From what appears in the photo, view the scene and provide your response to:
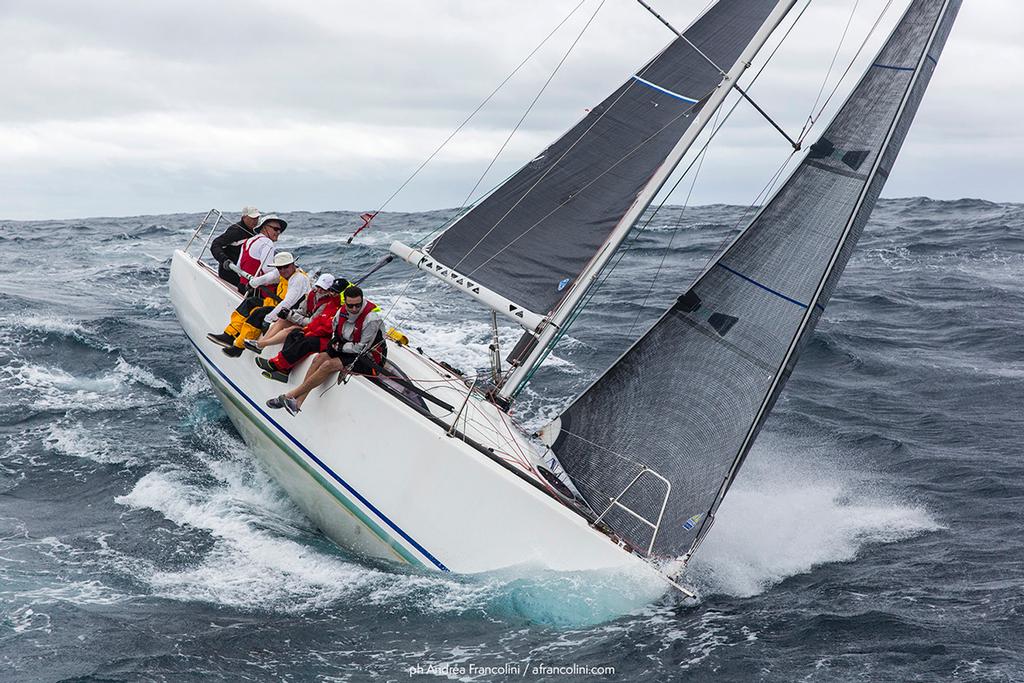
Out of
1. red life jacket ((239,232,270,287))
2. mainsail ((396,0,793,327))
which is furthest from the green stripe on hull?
mainsail ((396,0,793,327))

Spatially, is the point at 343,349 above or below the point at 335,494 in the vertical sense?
above

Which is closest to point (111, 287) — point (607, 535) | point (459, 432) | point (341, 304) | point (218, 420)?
point (218, 420)

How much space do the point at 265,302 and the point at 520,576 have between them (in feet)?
13.0

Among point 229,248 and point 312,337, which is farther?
point 229,248

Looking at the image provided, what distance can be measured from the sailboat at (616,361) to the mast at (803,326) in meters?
0.02

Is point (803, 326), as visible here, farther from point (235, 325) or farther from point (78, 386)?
point (78, 386)

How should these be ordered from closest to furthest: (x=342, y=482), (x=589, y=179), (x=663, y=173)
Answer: (x=342, y=482) → (x=663, y=173) → (x=589, y=179)

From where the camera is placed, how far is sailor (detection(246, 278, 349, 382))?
27.1 ft

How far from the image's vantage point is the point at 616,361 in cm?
817

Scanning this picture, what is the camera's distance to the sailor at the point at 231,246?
34.7 feet

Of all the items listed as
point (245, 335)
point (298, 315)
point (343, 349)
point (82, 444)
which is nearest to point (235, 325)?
point (245, 335)

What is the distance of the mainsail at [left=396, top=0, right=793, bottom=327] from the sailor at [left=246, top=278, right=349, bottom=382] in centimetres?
97

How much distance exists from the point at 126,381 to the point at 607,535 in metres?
7.77

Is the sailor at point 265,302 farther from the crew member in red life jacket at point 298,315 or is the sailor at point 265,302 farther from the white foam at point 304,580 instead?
the white foam at point 304,580
